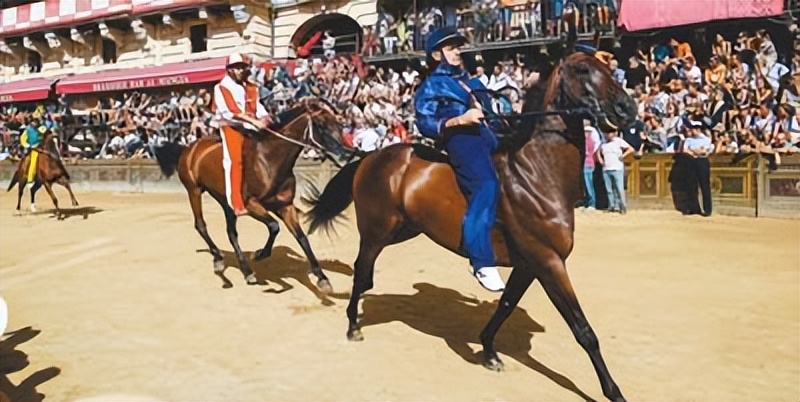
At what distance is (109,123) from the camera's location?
4.35 m

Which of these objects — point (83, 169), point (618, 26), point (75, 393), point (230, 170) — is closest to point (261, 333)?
point (75, 393)

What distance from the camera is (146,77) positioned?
3.80 m

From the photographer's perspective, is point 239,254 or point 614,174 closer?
point 239,254

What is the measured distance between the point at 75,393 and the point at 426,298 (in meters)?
1.93

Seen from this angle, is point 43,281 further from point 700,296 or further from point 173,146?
point 700,296

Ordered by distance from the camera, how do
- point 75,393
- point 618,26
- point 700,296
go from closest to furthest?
1. point 75,393
2. point 700,296
3. point 618,26

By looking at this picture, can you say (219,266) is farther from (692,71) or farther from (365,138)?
(692,71)

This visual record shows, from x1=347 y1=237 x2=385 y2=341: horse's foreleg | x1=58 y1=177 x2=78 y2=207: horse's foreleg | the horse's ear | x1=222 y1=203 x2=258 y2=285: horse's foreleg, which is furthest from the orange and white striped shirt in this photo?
x1=58 y1=177 x2=78 y2=207: horse's foreleg

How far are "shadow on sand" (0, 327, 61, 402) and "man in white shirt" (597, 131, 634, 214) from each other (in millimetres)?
4646

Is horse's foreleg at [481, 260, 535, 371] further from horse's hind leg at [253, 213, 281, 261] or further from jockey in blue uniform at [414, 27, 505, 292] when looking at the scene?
horse's hind leg at [253, 213, 281, 261]

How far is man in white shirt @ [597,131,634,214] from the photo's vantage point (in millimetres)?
6082

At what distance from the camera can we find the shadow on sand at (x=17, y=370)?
277cm

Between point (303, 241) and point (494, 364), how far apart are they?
62.3 inches

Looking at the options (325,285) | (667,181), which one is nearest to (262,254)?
(325,285)
